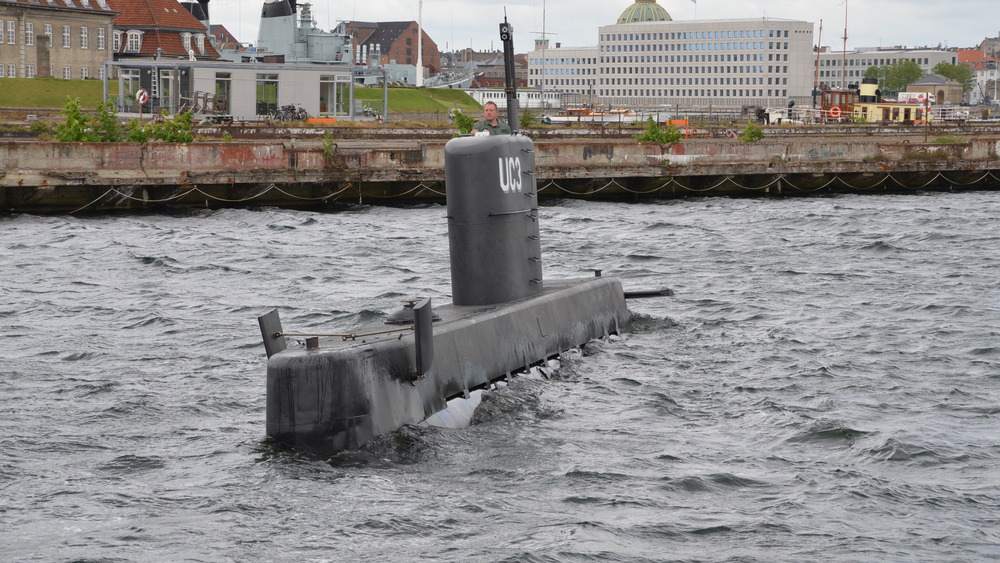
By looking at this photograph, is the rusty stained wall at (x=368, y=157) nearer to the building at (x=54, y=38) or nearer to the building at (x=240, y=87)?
the building at (x=240, y=87)

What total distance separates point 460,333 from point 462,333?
0.17 ft

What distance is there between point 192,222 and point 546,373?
67.3 feet

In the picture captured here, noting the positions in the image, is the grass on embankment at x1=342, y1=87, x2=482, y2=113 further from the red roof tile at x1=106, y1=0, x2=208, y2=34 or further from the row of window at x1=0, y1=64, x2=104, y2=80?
the row of window at x1=0, y1=64, x2=104, y2=80

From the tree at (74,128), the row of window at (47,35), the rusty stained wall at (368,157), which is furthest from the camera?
the row of window at (47,35)

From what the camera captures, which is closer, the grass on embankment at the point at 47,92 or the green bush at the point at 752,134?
the green bush at the point at 752,134

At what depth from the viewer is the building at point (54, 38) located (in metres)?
84.7

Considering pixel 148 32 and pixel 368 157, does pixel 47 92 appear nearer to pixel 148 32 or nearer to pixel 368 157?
pixel 148 32

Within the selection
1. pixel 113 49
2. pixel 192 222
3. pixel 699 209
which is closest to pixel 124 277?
pixel 192 222

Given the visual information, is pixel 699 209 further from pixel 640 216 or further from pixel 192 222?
pixel 192 222

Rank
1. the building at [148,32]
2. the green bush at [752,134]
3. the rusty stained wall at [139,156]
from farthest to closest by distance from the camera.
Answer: the building at [148,32] < the green bush at [752,134] < the rusty stained wall at [139,156]

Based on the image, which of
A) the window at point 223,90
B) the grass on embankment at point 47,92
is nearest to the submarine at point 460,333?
the window at point 223,90

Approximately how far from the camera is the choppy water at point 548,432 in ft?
32.8

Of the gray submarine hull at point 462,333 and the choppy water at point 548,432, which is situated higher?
the gray submarine hull at point 462,333

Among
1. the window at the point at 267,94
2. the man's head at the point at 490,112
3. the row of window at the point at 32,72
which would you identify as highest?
the row of window at the point at 32,72
